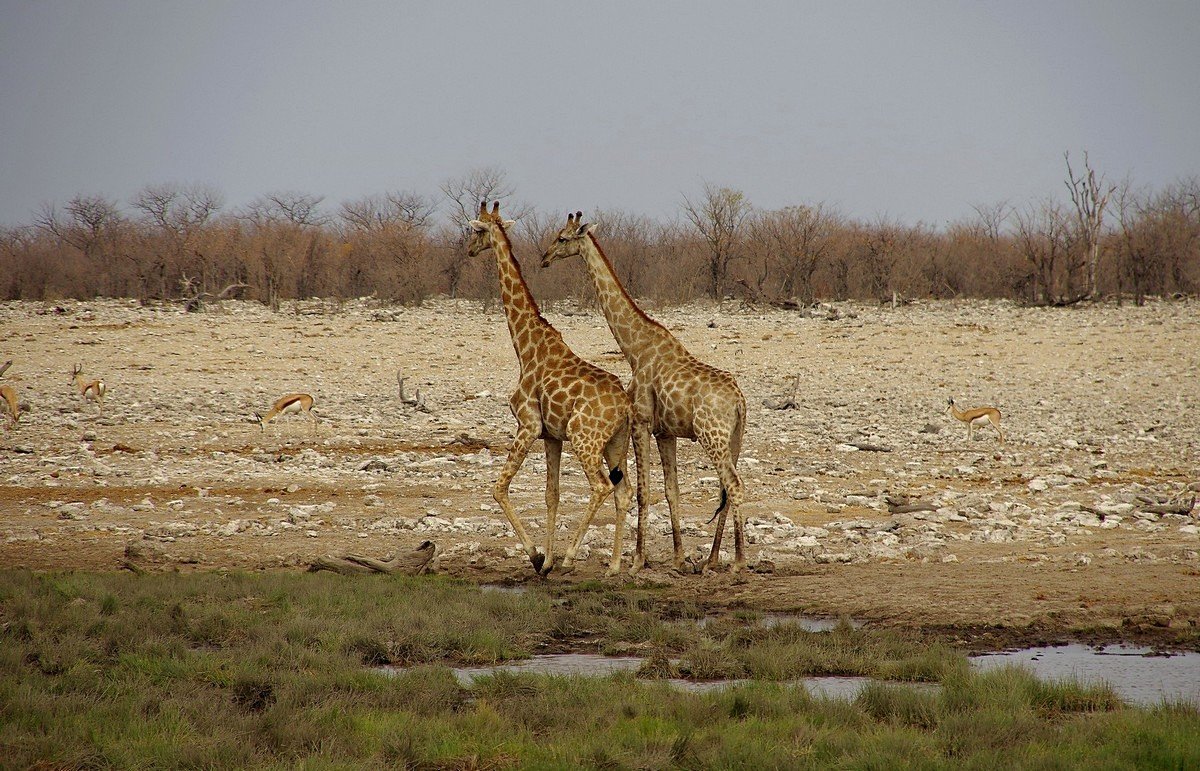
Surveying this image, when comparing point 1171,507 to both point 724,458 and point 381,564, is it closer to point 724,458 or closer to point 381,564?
point 724,458

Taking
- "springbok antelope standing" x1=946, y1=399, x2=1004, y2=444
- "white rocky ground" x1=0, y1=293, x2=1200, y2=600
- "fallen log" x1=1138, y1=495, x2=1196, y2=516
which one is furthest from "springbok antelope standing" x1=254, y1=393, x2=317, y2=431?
"fallen log" x1=1138, y1=495, x2=1196, y2=516

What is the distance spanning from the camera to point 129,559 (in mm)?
11289

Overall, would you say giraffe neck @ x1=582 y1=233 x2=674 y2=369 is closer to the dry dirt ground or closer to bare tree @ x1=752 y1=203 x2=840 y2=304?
the dry dirt ground

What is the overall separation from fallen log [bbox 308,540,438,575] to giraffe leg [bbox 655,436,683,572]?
2349 mm

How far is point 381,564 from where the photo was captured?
10773 mm

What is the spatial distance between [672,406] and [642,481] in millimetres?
782

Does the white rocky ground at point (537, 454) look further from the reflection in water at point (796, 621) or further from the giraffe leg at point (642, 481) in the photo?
the reflection in water at point (796, 621)

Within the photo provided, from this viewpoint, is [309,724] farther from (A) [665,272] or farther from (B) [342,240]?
(B) [342,240]

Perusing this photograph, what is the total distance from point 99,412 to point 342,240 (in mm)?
27909

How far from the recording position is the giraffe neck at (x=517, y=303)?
38.1 ft

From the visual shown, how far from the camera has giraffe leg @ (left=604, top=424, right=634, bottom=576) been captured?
35.3 ft

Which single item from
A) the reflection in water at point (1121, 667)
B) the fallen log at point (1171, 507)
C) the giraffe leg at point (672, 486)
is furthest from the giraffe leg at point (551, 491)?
the fallen log at point (1171, 507)

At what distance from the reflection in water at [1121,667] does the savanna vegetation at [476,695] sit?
0.37 m

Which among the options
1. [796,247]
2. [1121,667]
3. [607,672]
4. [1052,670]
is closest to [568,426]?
[607,672]
